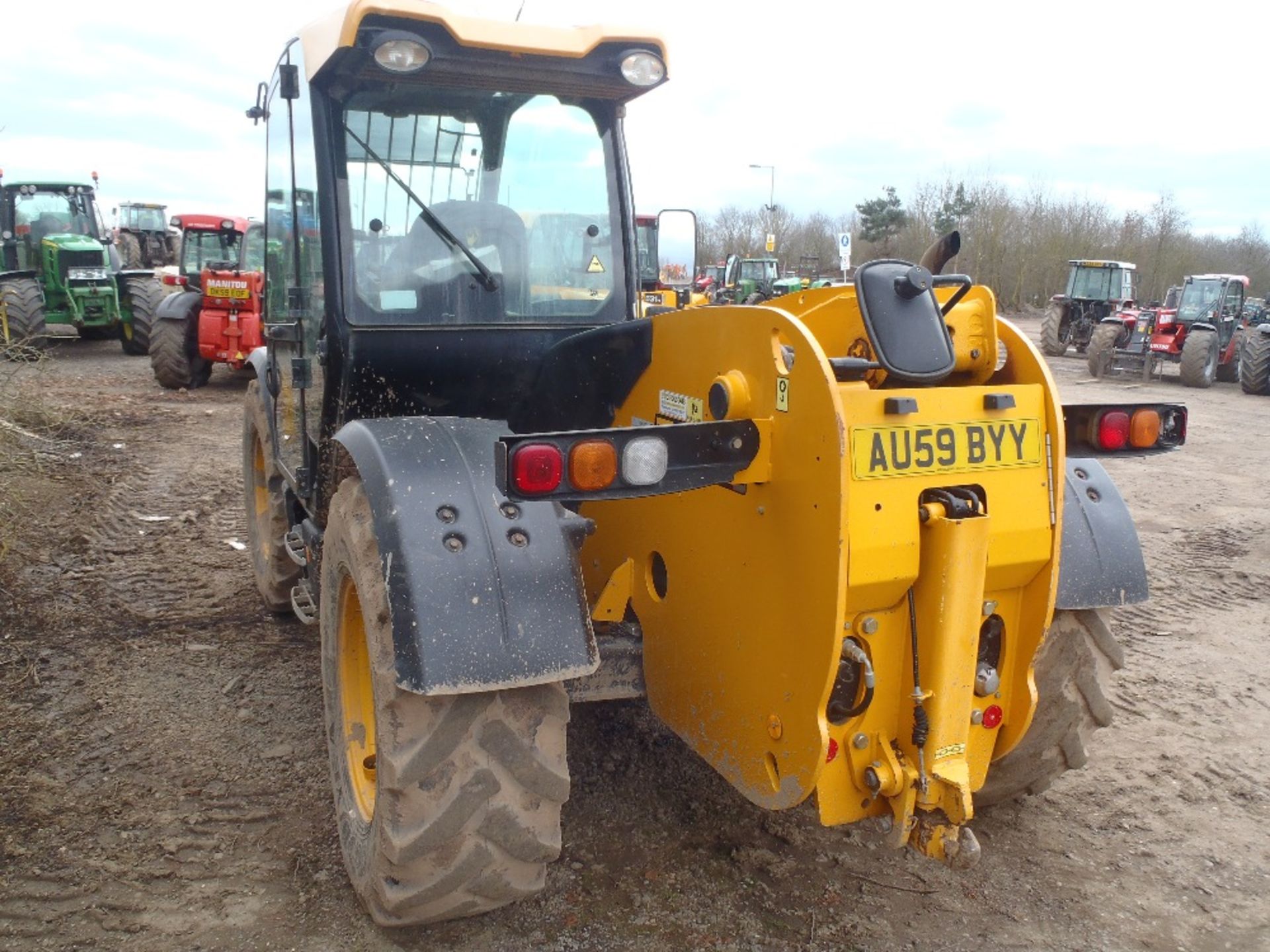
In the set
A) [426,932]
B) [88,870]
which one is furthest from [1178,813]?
[88,870]

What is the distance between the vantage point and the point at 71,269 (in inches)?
647

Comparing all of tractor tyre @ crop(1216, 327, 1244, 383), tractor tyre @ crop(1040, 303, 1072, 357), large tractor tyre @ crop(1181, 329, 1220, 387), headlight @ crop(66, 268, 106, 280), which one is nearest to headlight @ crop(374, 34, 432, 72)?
headlight @ crop(66, 268, 106, 280)

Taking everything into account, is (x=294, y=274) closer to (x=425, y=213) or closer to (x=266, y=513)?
(x=425, y=213)

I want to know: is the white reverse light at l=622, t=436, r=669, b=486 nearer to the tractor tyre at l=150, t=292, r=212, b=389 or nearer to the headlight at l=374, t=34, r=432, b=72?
the headlight at l=374, t=34, r=432, b=72

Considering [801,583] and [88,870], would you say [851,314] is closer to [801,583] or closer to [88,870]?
[801,583]

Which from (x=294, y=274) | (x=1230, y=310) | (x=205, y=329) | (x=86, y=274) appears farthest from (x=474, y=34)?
(x=1230, y=310)

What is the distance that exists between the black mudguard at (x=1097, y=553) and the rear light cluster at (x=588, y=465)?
126 centimetres

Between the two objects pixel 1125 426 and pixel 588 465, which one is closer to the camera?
pixel 588 465

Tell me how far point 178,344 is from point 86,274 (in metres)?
4.69

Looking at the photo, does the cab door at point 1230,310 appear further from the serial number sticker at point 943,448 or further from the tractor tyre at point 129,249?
the tractor tyre at point 129,249

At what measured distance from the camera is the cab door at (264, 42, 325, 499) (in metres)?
3.27

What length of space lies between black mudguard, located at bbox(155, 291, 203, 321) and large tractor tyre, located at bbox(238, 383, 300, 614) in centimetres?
880

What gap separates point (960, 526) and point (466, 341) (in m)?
1.65

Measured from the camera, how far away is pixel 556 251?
3.30 metres
